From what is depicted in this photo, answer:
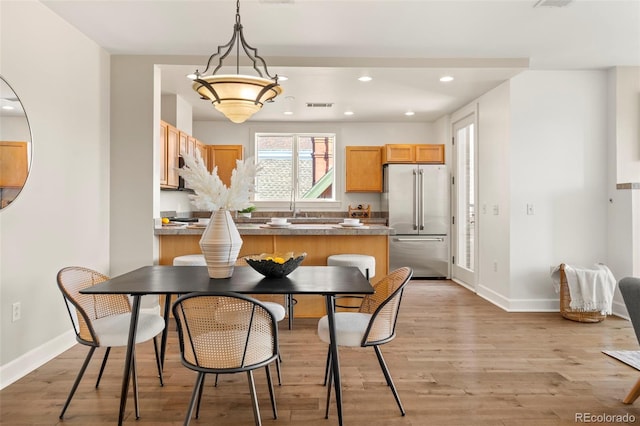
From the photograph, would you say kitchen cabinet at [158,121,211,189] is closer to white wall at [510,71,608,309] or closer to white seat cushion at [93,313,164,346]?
white seat cushion at [93,313,164,346]

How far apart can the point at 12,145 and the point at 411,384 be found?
295cm

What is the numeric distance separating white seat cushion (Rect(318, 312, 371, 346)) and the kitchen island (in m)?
1.67

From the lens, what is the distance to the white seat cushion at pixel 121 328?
2.14m

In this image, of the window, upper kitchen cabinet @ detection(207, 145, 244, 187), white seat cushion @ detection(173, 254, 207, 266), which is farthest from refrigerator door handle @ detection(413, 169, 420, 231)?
white seat cushion @ detection(173, 254, 207, 266)

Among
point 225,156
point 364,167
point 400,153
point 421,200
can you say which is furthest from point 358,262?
point 225,156

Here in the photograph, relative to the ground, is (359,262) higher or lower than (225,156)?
lower

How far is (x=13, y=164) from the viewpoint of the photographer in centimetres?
257

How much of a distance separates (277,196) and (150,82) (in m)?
3.33

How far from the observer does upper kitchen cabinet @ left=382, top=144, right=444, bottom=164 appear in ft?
20.8

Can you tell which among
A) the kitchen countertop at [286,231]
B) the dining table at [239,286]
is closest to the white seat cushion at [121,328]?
the dining table at [239,286]

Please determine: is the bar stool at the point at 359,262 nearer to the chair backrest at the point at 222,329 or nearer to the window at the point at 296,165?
the chair backrest at the point at 222,329

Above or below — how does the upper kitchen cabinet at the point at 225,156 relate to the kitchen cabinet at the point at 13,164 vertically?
above

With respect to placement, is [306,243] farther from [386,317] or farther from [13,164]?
[13,164]

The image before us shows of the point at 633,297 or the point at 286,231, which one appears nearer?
the point at 633,297
